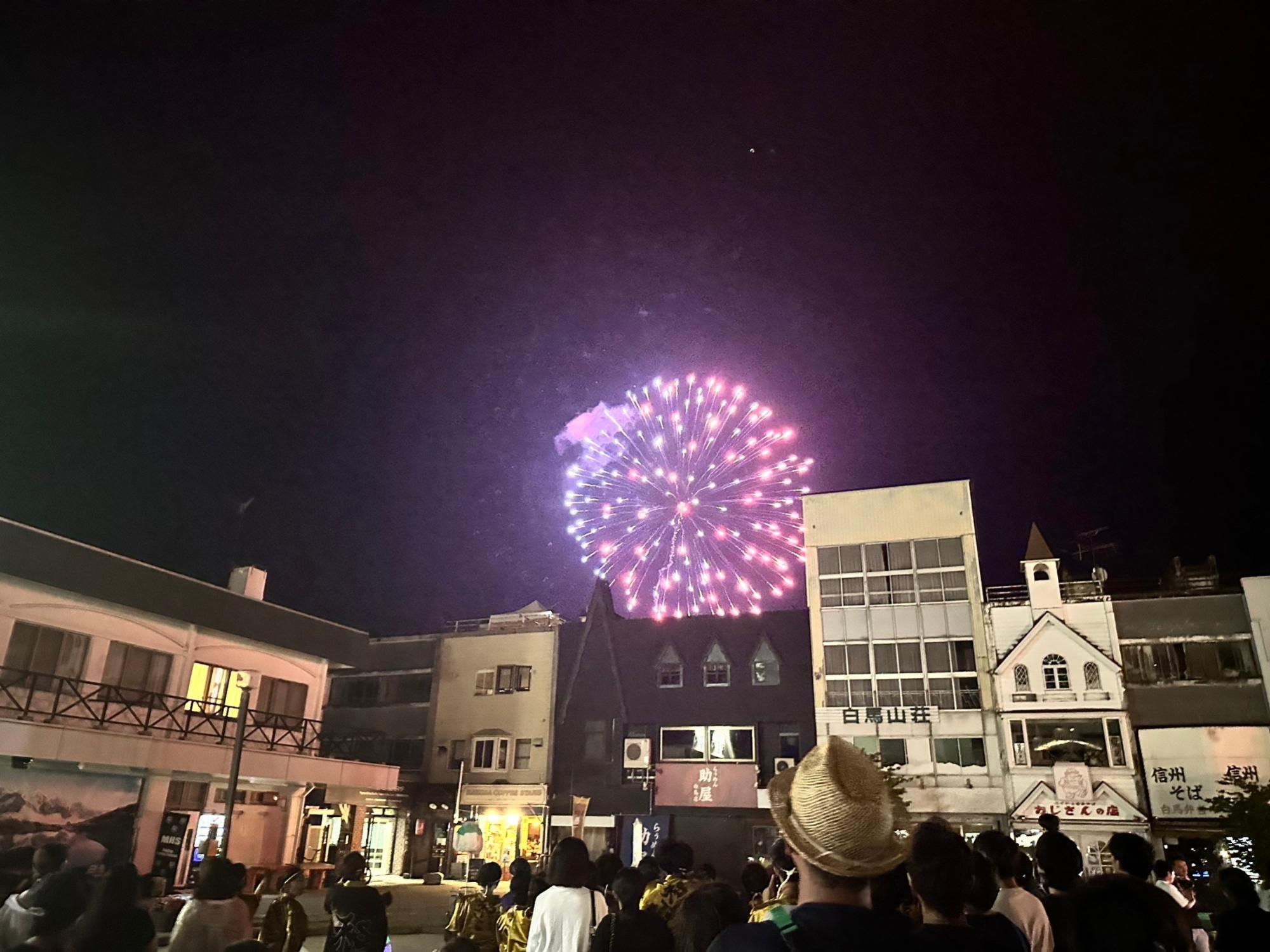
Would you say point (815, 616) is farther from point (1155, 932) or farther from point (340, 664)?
point (1155, 932)

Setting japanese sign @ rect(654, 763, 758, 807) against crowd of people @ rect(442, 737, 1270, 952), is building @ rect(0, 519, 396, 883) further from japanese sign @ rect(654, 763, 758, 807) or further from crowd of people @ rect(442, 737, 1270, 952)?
crowd of people @ rect(442, 737, 1270, 952)

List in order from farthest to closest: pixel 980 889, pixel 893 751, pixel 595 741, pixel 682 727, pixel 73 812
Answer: pixel 595 741 → pixel 682 727 → pixel 893 751 → pixel 73 812 → pixel 980 889

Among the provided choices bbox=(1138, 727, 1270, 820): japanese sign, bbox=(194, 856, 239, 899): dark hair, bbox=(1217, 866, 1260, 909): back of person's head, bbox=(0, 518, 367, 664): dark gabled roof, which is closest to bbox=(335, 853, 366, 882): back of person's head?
bbox=(194, 856, 239, 899): dark hair

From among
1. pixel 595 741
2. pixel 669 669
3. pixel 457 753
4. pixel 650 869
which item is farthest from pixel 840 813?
pixel 457 753

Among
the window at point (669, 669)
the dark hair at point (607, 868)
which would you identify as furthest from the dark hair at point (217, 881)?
the window at point (669, 669)

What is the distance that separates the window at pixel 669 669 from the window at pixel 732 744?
266 cm

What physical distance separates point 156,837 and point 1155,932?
88.2ft

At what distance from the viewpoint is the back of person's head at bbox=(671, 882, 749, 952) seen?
5750mm

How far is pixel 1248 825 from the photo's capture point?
84.2 feet

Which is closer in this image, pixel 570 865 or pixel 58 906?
pixel 58 906

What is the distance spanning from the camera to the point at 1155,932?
4941 mm

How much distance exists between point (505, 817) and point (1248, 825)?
26762 millimetres

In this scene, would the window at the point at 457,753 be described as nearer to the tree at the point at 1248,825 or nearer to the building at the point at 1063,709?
the building at the point at 1063,709

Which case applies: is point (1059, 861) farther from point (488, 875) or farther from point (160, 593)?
point (160, 593)
